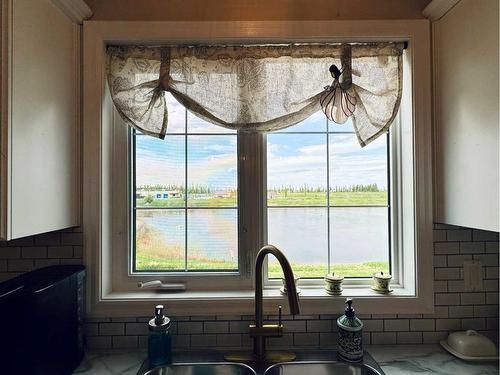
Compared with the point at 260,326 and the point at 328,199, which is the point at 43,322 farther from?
the point at 328,199

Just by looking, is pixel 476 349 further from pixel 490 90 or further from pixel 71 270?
pixel 71 270

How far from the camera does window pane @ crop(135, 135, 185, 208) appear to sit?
1.45m

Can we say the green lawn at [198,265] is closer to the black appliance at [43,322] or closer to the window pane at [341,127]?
the black appliance at [43,322]

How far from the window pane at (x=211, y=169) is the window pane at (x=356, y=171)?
45cm

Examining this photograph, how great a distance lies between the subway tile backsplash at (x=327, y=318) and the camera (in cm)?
130

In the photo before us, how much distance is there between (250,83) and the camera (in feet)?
4.39

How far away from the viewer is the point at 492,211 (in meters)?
1.01

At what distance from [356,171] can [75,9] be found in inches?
51.7

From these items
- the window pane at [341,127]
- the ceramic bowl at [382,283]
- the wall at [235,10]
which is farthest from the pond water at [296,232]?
the wall at [235,10]

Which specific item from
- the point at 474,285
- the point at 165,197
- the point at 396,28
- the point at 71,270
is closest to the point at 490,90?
the point at 396,28

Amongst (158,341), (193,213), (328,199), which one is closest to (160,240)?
(193,213)

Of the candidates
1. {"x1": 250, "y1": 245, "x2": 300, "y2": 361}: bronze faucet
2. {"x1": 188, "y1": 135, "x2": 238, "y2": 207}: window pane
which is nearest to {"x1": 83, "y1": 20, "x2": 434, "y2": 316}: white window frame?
{"x1": 250, "y1": 245, "x2": 300, "y2": 361}: bronze faucet

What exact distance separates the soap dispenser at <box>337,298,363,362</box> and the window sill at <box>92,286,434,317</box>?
10 centimetres

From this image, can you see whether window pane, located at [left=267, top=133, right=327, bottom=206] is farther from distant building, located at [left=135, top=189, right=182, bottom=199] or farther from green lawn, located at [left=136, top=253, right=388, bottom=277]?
distant building, located at [left=135, top=189, right=182, bottom=199]
